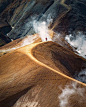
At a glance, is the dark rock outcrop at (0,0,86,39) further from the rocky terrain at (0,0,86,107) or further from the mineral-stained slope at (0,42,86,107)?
the mineral-stained slope at (0,42,86,107)

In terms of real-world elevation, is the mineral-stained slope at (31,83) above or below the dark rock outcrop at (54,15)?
above

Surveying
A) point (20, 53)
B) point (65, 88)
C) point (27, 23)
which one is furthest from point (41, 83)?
point (27, 23)

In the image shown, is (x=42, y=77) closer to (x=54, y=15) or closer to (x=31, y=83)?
(x=31, y=83)

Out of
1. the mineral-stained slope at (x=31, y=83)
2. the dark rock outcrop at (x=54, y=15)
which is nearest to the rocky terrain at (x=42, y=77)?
the mineral-stained slope at (x=31, y=83)

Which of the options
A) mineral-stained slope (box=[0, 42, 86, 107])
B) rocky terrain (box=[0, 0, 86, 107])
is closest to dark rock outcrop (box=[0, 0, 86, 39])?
rocky terrain (box=[0, 0, 86, 107])

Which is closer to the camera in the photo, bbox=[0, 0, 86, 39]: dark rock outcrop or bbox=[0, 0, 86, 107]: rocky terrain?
bbox=[0, 0, 86, 107]: rocky terrain

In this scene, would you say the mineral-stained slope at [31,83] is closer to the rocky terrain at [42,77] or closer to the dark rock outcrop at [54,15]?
the rocky terrain at [42,77]

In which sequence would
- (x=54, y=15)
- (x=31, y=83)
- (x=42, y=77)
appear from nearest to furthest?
(x=31, y=83) < (x=42, y=77) < (x=54, y=15)

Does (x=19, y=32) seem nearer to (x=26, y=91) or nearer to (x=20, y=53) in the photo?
(x=20, y=53)

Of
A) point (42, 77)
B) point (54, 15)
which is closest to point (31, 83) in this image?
point (42, 77)

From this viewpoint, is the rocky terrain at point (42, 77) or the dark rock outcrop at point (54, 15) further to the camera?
the dark rock outcrop at point (54, 15)

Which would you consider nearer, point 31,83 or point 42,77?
point 31,83
